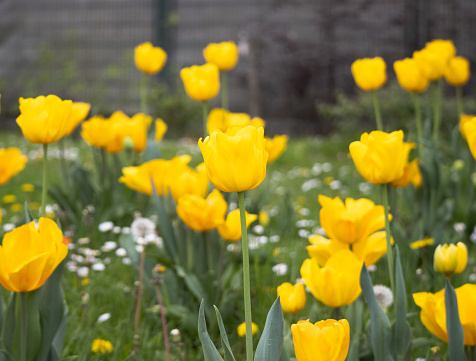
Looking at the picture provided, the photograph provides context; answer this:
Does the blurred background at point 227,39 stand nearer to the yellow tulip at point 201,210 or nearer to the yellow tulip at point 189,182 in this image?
the yellow tulip at point 189,182

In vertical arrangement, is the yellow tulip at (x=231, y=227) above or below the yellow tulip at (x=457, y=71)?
below

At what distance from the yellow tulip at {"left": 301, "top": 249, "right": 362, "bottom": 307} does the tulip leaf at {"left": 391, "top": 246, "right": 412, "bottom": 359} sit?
0.08m

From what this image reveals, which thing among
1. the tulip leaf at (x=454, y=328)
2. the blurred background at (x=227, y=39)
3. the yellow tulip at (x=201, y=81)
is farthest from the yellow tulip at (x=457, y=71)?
the blurred background at (x=227, y=39)

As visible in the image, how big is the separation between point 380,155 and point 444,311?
28cm

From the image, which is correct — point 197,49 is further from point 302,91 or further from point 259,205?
point 259,205

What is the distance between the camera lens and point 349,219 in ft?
3.28

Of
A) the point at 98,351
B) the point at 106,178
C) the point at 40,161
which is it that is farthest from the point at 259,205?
the point at 40,161

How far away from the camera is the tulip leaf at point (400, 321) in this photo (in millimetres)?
961

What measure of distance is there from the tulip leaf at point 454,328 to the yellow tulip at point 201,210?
490mm

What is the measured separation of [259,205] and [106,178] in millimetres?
604

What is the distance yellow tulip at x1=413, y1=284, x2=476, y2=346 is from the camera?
944mm

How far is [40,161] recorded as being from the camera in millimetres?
3932

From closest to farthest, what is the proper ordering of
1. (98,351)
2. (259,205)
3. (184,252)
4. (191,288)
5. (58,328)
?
(58,328)
(98,351)
(191,288)
(184,252)
(259,205)

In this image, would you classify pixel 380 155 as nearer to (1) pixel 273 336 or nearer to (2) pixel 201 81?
(1) pixel 273 336
